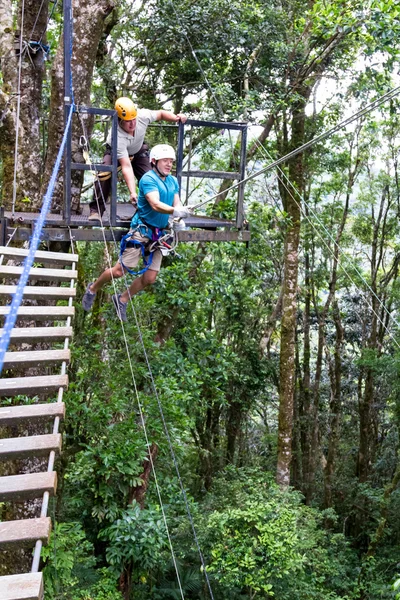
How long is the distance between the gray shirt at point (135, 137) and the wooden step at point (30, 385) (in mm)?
2449

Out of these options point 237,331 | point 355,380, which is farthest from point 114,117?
point 355,380

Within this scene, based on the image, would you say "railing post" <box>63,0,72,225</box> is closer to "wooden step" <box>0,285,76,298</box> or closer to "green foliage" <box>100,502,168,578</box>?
"wooden step" <box>0,285,76,298</box>

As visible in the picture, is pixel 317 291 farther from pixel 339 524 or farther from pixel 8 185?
pixel 8 185

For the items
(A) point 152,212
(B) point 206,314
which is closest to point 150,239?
(A) point 152,212

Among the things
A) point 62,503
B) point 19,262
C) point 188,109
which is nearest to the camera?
point 19,262

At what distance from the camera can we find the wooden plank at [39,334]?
9.97ft

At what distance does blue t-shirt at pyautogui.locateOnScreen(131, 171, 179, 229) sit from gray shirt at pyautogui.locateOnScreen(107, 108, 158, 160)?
1.78 ft

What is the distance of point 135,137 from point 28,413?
118 inches

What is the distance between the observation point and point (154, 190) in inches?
166

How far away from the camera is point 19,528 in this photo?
1982 mm

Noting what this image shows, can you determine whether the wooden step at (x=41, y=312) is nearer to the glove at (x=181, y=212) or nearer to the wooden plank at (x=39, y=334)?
the wooden plank at (x=39, y=334)

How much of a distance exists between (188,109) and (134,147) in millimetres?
4559

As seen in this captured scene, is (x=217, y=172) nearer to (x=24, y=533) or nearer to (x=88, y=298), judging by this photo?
(x=88, y=298)

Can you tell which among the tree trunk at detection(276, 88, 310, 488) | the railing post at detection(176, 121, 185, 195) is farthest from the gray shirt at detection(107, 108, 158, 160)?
the tree trunk at detection(276, 88, 310, 488)
